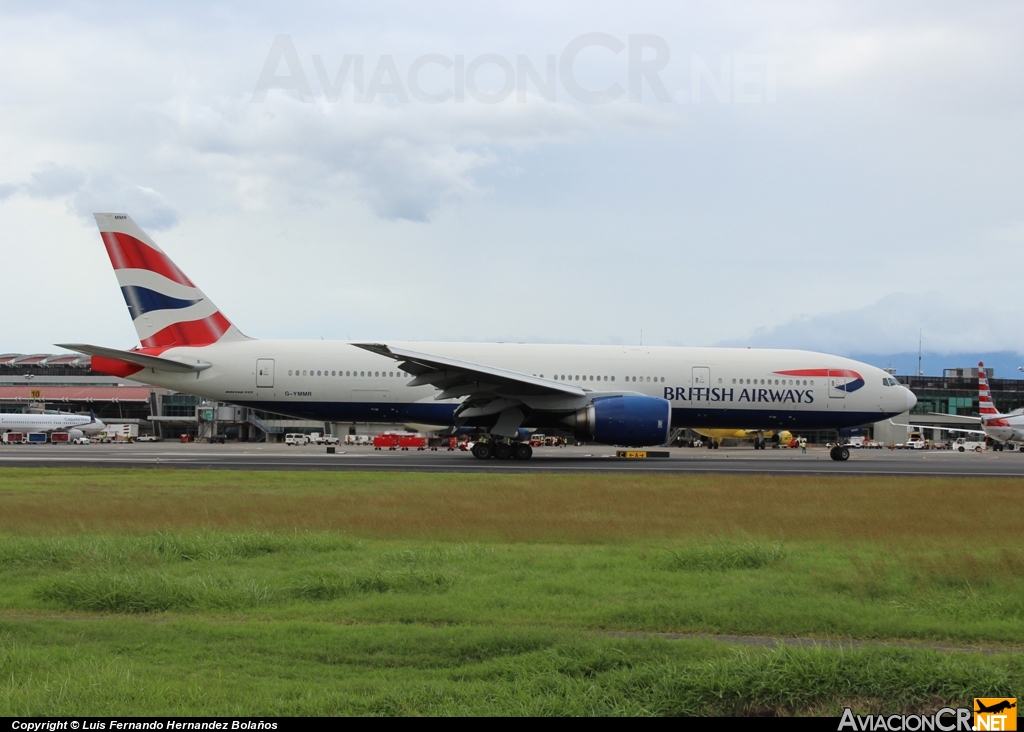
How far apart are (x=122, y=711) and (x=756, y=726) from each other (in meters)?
3.17

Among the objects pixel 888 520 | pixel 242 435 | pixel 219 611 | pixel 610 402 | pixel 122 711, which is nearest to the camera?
pixel 122 711

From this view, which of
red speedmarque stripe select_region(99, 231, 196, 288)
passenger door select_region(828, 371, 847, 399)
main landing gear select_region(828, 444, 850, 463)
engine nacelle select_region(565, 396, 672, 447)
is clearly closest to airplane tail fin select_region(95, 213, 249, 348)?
red speedmarque stripe select_region(99, 231, 196, 288)

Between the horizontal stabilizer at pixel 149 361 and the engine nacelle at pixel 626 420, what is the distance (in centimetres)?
1217

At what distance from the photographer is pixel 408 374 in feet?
93.0

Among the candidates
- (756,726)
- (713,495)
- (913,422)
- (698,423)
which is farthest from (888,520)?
(913,422)

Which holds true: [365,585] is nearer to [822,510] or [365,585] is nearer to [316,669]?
[316,669]

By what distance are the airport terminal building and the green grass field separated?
62669 mm

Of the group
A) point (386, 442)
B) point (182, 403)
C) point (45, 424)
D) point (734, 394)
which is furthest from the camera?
point (182, 403)

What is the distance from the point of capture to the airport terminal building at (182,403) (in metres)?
77.8

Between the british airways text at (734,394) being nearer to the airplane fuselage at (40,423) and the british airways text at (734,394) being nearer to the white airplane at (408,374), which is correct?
the white airplane at (408,374)

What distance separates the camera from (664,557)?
9.32m

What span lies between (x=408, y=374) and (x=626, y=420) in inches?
280

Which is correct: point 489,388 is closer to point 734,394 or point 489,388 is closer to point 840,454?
point 734,394

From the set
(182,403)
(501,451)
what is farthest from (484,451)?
(182,403)
